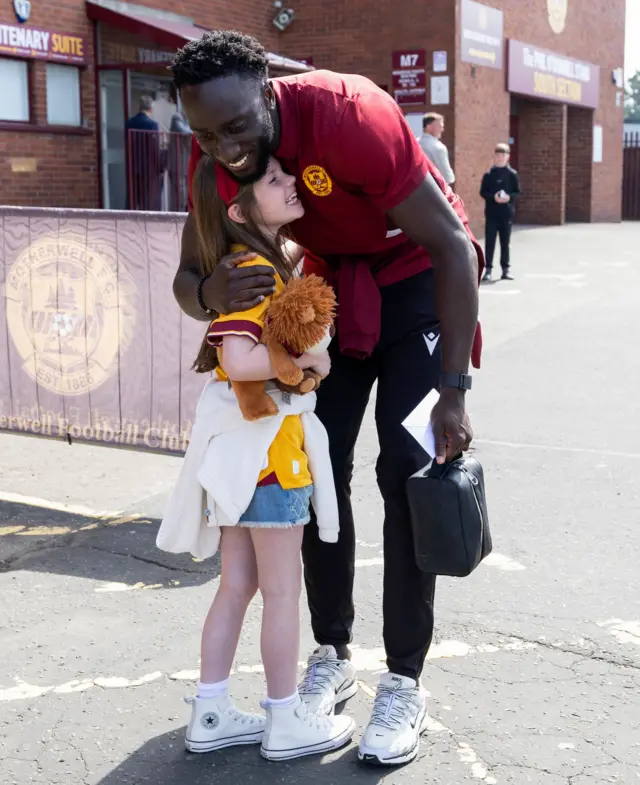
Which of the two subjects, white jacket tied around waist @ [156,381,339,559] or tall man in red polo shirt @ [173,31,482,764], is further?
white jacket tied around waist @ [156,381,339,559]

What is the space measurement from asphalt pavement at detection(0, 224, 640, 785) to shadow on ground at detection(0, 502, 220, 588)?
12 millimetres

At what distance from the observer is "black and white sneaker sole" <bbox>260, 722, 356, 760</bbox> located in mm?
2910

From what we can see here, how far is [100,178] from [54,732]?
14128 mm

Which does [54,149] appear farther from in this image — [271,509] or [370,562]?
[271,509]

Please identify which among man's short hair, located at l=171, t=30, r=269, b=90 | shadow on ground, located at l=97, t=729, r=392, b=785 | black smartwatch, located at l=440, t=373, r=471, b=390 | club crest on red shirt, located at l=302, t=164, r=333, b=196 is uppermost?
man's short hair, located at l=171, t=30, r=269, b=90

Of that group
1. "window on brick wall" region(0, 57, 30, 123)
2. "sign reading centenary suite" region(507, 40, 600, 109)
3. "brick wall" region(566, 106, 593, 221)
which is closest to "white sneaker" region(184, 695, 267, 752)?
"window on brick wall" region(0, 57, 30, 123)

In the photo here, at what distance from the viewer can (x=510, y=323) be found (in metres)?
10.9

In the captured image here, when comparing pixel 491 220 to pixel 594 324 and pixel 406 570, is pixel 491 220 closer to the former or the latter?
pixel 594 324

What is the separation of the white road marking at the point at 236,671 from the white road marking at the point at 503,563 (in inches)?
28.8

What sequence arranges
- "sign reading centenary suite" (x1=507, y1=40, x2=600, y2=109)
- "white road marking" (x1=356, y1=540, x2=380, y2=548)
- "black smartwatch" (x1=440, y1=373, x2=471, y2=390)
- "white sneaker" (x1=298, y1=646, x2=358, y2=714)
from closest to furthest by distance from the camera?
"black smartwatch" (x1=440, y1=373, x2=471, y2=390)
"white sneaker" (x1=298, y1=646, x2=358, y2=714)
"white road marking" (x1=356, y1=540, x2=380, y2=548)
"sign reading centenary suite" (x1=507, y1=40, x2=600, y2=109)

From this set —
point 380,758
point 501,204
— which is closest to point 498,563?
point 380,758

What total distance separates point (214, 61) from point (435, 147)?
35.0 ft

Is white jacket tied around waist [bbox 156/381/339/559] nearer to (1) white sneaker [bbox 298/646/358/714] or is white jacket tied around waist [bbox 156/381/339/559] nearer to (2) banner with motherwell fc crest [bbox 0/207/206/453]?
(1) white sneaker [bbox 298/646/358/714]

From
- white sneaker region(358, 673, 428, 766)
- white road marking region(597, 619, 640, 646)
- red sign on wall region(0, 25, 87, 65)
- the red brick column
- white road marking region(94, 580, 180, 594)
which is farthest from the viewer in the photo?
the red brick column
